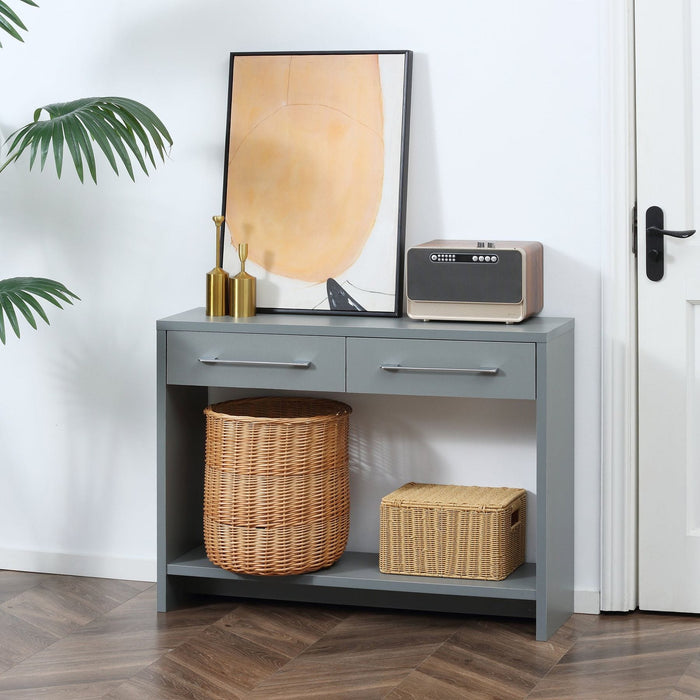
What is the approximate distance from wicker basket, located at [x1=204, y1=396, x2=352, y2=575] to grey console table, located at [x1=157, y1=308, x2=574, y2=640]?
92 mm

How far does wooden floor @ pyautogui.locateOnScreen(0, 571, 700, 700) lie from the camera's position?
8.34 ft

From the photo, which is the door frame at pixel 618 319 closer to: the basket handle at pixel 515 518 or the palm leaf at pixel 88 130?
the basket handle at pixel 515 518

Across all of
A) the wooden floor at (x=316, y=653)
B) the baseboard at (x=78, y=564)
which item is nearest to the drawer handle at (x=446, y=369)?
the wooden floor at (x=316, y=653)

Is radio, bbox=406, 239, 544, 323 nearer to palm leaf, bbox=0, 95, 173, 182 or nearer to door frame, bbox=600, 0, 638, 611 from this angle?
door frame, bbox=600, 0, 638, 611

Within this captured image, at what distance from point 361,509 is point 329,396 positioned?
1.15ft

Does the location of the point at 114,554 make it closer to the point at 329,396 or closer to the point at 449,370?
the point at 329,396

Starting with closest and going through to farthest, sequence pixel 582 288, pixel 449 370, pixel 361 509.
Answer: pixel 449 370
pixel 582 288
pixel 361 509

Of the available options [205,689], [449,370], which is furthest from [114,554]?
[449,370]

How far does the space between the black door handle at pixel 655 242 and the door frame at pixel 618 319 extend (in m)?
0.05

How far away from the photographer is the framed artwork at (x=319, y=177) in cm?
310

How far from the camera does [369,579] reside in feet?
9.66

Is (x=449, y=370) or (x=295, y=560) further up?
(x=449, y=370)

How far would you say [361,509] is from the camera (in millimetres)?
3262

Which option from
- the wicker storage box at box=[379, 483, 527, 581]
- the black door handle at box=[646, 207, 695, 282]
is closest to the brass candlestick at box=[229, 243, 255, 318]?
the wicker storage box at box=[379, 483, 527, 581]
